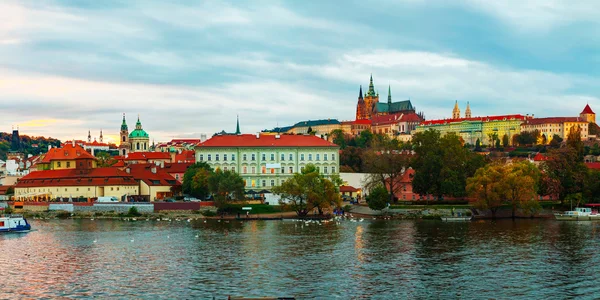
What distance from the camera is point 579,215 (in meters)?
87.5

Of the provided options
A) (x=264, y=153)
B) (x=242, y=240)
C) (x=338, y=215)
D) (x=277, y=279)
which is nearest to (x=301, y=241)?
(x=242, y=240)

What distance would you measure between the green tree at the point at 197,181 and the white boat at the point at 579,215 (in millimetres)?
46187

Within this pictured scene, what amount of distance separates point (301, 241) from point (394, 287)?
2200cm

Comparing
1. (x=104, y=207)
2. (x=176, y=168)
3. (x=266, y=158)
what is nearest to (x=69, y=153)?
(x=176, y=168)

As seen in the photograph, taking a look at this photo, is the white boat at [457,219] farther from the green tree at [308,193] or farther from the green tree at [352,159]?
the green tree at [352,159]

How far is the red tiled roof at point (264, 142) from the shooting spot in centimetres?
10994

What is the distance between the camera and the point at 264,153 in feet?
360

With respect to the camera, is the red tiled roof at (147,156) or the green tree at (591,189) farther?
the red tiled roof at (147,156)

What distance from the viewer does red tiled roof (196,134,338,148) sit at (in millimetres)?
109938

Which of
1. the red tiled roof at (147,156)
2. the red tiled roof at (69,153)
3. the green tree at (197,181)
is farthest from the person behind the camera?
the red tiled roof at (147,156)

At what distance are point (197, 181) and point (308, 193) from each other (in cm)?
1889

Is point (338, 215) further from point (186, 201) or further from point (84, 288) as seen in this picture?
point (84, 288)

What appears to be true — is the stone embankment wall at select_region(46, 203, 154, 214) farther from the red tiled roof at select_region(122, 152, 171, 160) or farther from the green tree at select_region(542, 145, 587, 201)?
the red tiled roof at select_region(122, 152, 171, 160)

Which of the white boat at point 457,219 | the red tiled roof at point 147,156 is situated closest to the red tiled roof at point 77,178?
the white boat at point 457,219
